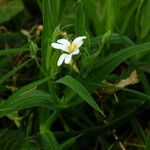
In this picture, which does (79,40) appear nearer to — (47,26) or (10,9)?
(47,26)

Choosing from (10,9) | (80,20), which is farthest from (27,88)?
(10,9)

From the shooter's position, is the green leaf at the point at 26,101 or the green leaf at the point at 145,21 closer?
the green leaf at the point at 26,101

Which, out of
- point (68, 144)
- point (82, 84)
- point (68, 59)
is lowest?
point (68, 144)

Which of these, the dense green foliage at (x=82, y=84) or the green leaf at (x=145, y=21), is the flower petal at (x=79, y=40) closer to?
the dense green foliage at (x=82, y=84)

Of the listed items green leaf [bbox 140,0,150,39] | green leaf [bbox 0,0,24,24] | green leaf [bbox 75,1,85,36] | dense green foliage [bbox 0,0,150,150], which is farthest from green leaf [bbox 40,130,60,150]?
green leaf [bbox 0,0,24,24]

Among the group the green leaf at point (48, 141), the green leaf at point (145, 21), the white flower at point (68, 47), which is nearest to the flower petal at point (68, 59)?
the white flower at point (68, 47)

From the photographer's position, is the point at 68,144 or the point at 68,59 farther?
the point at 68,144

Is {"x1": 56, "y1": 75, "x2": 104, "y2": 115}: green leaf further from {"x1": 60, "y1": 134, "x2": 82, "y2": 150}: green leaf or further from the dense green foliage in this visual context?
{"x1": 60, "y1": 134, "x2": 82, "y2": 150}: green leaf
